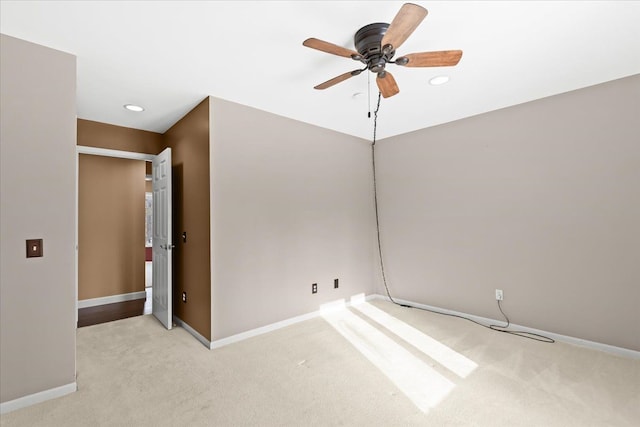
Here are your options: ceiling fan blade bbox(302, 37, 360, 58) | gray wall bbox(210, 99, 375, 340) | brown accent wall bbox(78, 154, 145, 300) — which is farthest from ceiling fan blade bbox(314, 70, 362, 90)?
brown accent wall bbox(78, 154, 145, 300)

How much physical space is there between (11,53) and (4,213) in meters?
1.08

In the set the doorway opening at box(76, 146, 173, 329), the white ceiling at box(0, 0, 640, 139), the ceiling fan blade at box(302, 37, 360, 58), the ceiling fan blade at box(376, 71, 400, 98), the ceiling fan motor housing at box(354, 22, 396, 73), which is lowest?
the doorway opening at box(76, 146, 173, 329)

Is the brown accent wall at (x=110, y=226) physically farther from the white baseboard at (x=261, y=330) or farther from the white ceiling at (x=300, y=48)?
the white baseboard at (x=261, y=330)

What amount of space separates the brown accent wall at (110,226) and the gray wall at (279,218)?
2632 mm

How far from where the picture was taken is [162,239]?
3.51 m

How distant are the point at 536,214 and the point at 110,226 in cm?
563

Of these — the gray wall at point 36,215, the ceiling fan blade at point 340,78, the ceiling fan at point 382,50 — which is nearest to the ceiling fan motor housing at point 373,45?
the ceiling fan at point 382,50

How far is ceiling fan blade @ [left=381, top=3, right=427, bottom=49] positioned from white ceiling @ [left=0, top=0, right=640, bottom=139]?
195mm

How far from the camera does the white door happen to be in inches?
129

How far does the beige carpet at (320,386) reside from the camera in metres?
1.81

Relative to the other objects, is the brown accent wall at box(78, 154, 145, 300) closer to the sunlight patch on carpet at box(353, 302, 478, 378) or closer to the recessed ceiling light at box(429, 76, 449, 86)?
the sunlight patch on carpet at box(353, 302, 478, 378)

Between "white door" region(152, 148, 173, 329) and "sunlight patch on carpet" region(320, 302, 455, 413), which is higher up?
"white door" region(152, 148, 173, 329)

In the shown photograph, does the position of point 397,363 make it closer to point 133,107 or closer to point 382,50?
point 382,50

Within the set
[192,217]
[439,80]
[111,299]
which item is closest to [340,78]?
[439,80]
